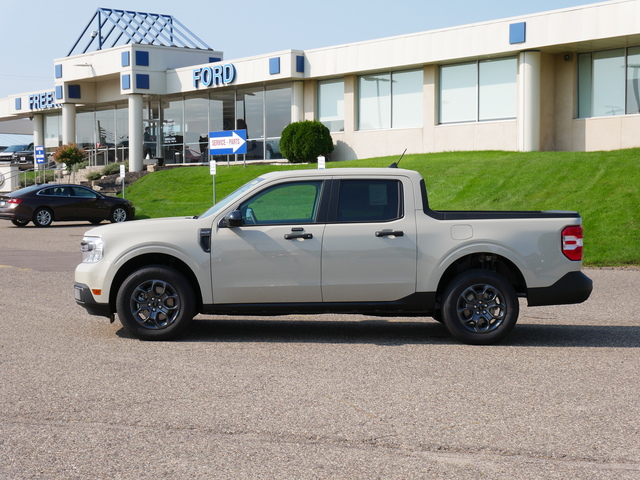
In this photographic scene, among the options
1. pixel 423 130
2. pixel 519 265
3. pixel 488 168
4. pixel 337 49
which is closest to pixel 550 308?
pixel 519 265

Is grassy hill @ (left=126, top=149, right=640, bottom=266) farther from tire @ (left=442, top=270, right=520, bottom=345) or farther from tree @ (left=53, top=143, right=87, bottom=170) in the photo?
tree @ (left=53, top=143, right=87, bottom=170)

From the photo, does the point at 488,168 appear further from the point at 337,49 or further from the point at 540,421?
the point at 540,421

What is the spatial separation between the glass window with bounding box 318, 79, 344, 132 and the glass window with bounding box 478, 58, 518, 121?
7724 mm

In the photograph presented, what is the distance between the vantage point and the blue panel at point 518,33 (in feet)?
104

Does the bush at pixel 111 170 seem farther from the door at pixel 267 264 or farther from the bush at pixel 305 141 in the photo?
the door at pixel 267 264

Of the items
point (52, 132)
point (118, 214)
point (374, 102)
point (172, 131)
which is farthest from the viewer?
point (52, 132)

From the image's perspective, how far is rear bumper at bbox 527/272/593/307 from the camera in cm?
895

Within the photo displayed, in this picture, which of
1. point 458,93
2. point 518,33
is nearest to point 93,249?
point 518,33

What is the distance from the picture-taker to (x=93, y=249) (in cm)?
916

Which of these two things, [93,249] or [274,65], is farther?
[274,65]

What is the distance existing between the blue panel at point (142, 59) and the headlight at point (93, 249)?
40.2 m

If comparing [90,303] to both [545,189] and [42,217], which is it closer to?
[545,189]

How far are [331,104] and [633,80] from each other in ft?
47.4

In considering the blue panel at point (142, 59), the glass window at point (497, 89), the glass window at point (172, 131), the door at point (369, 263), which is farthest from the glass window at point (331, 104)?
the door at point (369, 263)
